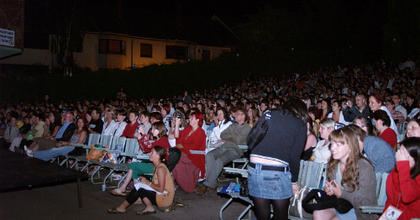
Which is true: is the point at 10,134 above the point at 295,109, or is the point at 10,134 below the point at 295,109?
below

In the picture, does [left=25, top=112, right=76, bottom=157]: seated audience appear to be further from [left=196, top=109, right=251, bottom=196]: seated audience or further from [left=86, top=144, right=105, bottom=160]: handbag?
[left=196, top=109, right=251, bottom=196]: seated audience

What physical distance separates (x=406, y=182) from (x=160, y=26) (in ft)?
113

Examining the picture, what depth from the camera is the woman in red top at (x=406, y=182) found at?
342 cm

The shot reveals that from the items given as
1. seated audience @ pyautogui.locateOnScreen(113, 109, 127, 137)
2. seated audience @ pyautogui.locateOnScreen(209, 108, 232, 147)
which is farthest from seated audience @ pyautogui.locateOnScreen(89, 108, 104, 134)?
seated audience @ pyautogui.locateOnScreen(209, 108, 232, 147)

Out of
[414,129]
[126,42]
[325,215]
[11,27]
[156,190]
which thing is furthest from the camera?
[126,42]

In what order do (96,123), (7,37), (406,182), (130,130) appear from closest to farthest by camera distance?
(406,182)
(7,37)
(130,130)
(96,123)

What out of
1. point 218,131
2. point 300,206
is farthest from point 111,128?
point 300,206

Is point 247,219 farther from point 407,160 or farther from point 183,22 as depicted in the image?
point 183,22

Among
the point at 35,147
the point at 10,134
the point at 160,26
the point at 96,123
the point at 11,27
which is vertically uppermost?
the point at 160,26

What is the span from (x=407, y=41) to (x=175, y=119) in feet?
65.3

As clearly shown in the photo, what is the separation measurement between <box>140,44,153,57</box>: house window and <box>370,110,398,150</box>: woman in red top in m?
29.2

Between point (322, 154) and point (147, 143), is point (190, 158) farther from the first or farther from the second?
point (322, 154)

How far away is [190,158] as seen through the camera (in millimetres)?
6809

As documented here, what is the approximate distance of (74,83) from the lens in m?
21.8
